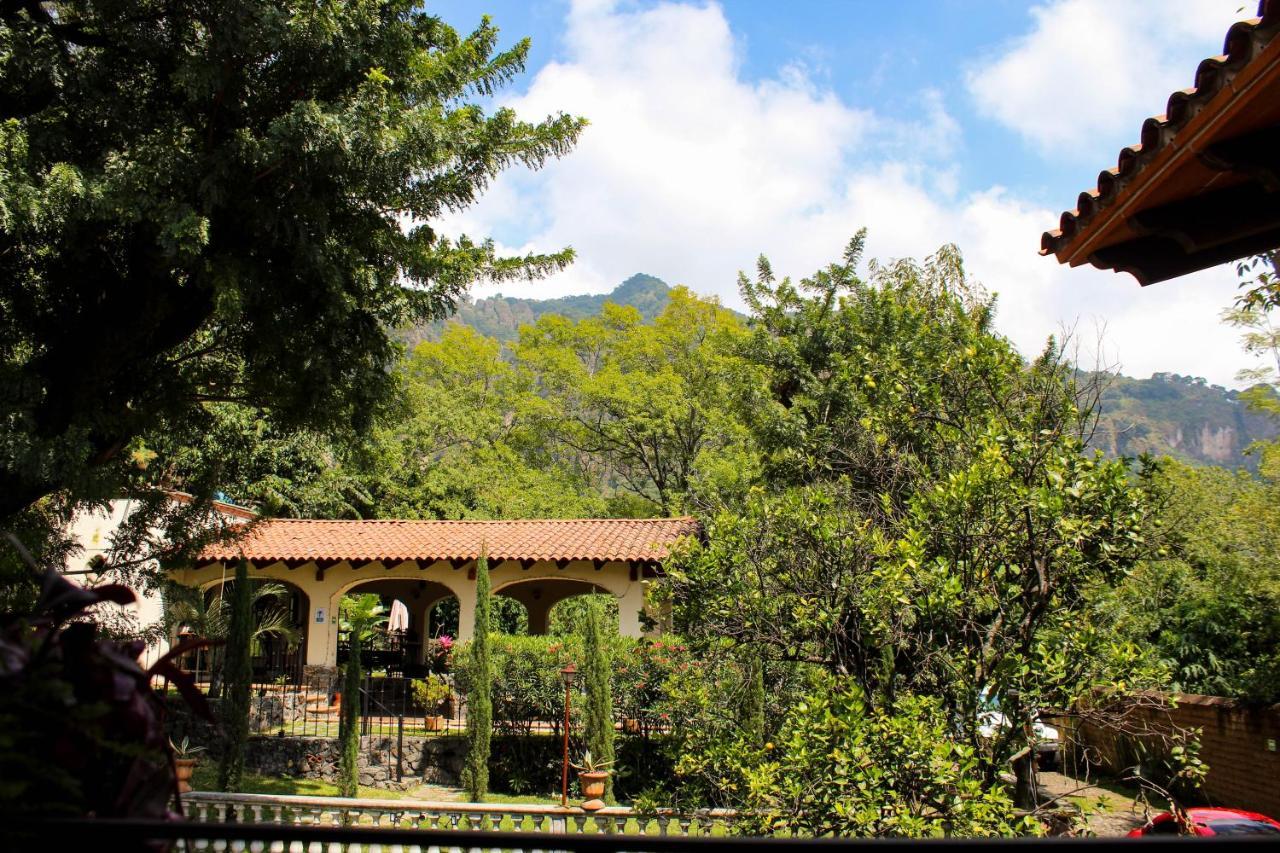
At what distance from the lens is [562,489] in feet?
94.3

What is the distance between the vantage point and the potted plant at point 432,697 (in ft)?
52.4

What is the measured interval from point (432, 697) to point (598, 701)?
4.38 m

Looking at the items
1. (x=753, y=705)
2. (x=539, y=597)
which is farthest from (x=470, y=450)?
(x=753, y=705)

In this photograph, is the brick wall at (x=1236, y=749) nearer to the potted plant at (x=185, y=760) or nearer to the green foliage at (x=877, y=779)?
the green foliage at (x=877, y=779)

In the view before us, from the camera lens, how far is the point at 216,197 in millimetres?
6355

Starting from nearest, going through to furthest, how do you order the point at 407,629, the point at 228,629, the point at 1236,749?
the point at 1236,749
the point at 228,629
the point at 407,629

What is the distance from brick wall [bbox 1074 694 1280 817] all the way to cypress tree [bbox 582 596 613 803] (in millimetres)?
→ 6712

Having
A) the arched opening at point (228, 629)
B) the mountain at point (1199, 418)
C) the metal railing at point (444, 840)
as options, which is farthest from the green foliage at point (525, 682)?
the mountain at point (1199, 418)

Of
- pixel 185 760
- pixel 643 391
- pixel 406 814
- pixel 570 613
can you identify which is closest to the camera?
pixel 406 814

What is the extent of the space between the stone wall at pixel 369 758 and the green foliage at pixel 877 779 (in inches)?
411

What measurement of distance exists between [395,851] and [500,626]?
13919 mm

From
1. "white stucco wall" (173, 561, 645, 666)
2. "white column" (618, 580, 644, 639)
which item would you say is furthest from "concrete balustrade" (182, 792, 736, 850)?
"white stucco wall" (173, 561, 645, 666)

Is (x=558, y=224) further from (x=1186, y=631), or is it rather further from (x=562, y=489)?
(x=1186, y=631)

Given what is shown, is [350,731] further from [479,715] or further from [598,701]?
[598,701]
